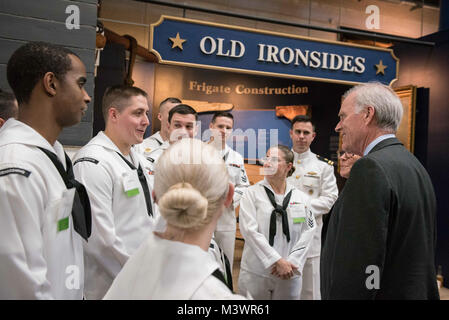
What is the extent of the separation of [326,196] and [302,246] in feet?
3.19

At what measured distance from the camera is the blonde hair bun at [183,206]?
86 centimetres

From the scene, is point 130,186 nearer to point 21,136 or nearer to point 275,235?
point 21,136

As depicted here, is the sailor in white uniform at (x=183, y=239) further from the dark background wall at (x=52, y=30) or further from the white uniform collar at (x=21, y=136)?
the dark background wall at (x=52, y=30)

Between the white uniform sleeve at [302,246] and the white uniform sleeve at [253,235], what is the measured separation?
0.12 meters

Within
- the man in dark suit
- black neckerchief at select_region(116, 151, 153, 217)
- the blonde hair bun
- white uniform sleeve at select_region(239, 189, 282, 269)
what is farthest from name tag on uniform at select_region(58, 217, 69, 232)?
white uniform sleeve at select_region(239, 189, 282, 269)

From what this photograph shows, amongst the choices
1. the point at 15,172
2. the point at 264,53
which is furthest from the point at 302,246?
the point at 15,172

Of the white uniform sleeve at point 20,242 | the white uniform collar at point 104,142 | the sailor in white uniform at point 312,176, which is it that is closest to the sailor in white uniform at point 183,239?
the white uniform sleeve at point 20,242

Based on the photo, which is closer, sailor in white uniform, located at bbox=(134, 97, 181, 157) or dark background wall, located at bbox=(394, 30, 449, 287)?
sailor in white uniform, located at bbox=(134, 97, 181, 157)

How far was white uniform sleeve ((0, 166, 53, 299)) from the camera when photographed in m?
1.05

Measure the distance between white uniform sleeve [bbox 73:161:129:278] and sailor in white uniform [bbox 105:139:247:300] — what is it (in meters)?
0.80

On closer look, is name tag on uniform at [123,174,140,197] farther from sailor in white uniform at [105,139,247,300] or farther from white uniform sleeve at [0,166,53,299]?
sailor in white uniform at [105,139,247,300]

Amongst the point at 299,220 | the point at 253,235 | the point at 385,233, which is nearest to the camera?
the point at 385,233

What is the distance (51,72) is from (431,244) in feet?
4.87

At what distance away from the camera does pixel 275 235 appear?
2812 millimetres
